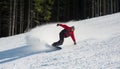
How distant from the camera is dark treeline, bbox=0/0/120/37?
39.9 meters

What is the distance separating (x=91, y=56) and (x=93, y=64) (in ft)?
4.25

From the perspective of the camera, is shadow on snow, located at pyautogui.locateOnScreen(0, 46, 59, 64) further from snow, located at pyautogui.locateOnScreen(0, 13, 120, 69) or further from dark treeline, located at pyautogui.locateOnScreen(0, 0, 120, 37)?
dark treeline, located at pyautogui.locateOnScreen(0, 0, 120, 37)

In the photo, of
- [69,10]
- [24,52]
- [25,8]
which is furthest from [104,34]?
[69,10]

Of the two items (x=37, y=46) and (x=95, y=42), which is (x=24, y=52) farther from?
(x=95, y=42)

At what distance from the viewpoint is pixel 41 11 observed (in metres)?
45.0

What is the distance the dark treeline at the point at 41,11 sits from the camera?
3988cm

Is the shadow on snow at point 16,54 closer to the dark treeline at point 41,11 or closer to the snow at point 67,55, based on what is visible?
the snow at point 67,55

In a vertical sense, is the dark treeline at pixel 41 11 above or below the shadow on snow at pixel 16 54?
below

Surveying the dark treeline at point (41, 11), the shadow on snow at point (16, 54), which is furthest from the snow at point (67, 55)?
the dark treeline at point (41, 11)

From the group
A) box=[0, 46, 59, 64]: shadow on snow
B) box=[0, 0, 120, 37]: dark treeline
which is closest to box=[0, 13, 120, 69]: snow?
box=[0, 46, 59, 64]: shadow on snow

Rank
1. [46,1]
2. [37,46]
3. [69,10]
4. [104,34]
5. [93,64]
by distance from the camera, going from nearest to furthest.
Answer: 1. [93,64]
2. [37,46]
3. [104,34]
4. [46,1]
5. [69,10]

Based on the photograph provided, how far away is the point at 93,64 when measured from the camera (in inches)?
406

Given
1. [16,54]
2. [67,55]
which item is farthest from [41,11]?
[67,55]

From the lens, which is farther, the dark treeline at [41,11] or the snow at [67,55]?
the dark treeline at [41,11]
